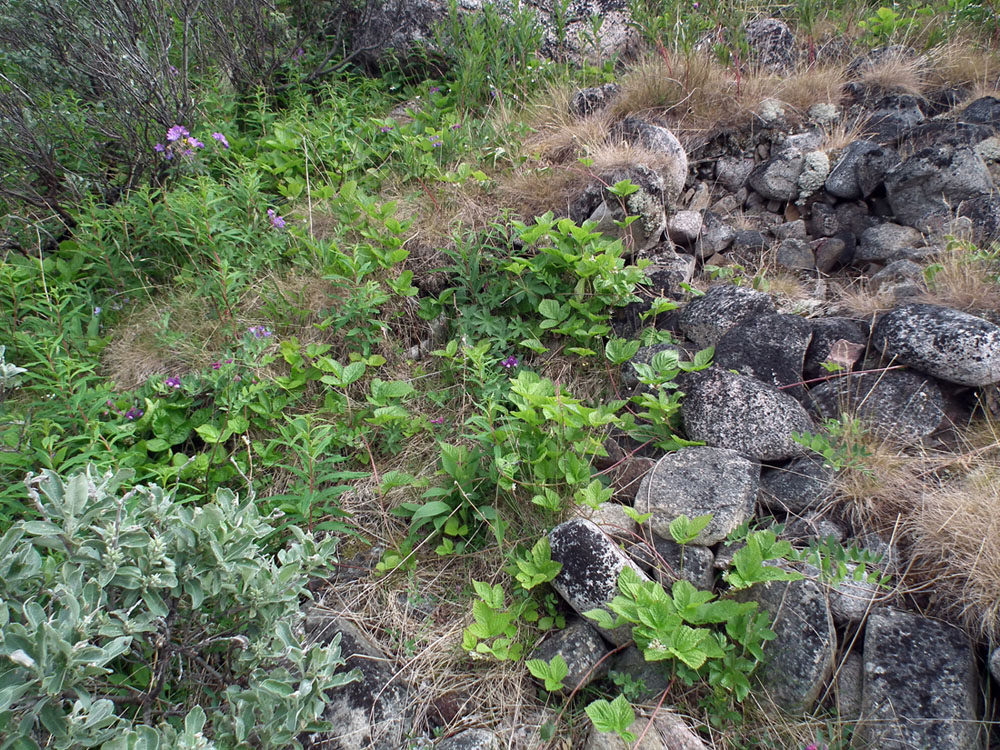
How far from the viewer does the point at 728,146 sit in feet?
13.9

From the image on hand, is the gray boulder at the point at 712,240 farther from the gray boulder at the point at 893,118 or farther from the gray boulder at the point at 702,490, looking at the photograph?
the gray boulder at the point at 702,490

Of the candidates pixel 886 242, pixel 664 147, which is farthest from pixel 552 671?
pixel 664 147

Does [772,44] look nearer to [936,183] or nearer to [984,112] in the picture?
[984,112]

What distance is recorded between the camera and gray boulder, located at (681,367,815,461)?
100 inches

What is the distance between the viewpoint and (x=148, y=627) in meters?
1.59

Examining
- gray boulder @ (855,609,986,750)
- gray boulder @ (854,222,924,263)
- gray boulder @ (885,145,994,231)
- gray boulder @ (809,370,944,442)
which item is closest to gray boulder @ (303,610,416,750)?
gray boulder @ (855,609,986,750)

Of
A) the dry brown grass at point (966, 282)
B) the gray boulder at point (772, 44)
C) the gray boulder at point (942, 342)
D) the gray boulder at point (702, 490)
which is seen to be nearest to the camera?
the gray boulder at point (702, 490)

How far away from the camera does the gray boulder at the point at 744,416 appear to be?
255 centimetres

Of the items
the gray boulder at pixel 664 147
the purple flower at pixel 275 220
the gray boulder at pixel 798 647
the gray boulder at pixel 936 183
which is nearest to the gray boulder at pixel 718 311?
the gray boulder at pixel 664 147

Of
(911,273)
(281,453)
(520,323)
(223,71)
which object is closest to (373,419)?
(281,453)

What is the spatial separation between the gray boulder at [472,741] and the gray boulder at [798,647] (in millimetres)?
842

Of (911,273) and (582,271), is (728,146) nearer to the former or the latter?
(911,273)

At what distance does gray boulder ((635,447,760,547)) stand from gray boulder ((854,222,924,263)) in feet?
5.67

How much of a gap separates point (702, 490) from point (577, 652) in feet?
2.39
